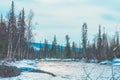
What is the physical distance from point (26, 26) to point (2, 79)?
55297mm

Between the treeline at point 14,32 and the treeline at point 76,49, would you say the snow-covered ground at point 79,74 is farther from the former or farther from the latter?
the treeline at point 76,49

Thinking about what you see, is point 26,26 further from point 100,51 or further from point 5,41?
point 100,51

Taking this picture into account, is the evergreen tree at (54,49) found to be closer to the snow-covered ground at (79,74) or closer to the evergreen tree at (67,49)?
the evergreen tree at (67,49)

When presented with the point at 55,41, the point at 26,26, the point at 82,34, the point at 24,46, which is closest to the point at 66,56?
the point at 55,41

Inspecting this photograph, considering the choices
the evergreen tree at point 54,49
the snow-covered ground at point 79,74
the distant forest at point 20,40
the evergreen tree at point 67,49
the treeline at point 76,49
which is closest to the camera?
the snow-covered ground at point 79,74

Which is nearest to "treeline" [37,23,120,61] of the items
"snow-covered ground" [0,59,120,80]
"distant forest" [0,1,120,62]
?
"distant forest" [0,1,120,62]

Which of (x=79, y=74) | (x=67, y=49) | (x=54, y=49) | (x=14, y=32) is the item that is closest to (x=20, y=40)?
(x=14, y=32)

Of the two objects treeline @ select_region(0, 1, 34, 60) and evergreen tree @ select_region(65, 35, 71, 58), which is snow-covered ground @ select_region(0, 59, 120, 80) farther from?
evergreen tree @ select_region(65, 35, 71, 58)

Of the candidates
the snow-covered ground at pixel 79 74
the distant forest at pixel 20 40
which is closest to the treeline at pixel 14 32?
the distant forest at pixel 20 40

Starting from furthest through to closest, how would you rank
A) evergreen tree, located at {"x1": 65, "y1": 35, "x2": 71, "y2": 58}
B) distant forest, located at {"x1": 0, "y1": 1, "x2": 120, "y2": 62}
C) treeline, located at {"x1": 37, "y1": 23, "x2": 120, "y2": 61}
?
evergreen tree, located at {"x1": 65, "y1": 35, "x2": 71, "y2": 58} < treeline, located at {"x1": 37, "y1": 23, "x2": 120, "y2": 61} < distant forest, located at {"x1": 0, "y1": 1, "x2": 120, "y2": 62}

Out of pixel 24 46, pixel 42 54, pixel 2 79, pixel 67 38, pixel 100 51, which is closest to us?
pixel 2 79

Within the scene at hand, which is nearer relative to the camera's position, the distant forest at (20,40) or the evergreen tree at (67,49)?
the distant forest at (20,40)

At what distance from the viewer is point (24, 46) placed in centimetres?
8656

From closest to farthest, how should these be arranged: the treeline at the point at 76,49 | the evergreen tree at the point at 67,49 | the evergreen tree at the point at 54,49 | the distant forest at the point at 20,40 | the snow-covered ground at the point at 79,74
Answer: the snow-covered ground at the point at 79,74
the distant forest at the point at 20,40
the treeline at the point at 76,49
the evergreen tree at the point at 67,49
the evergreen tree at the point at 54,49
